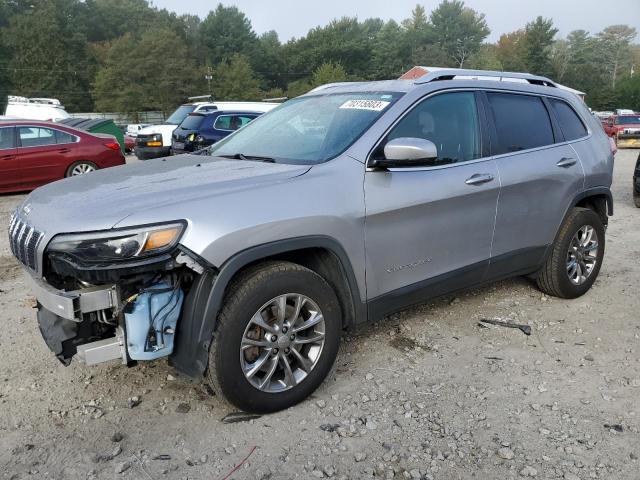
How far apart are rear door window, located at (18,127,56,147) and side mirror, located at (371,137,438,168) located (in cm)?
937

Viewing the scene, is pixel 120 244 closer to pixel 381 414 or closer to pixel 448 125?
pixel 381 414

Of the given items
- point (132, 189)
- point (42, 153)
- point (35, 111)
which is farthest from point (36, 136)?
point (35, 111)

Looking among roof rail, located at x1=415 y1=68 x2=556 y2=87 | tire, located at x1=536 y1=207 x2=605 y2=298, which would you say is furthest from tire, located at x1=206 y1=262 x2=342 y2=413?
tire, located at x1=536 y1=207 x2=605 y2=298

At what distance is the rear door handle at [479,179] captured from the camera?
3.68 metres

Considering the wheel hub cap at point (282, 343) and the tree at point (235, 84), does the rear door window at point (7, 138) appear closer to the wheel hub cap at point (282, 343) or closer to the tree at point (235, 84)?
the wheel hub cap at point (282, 343)

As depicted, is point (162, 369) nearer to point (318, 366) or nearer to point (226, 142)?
point (318, 366)

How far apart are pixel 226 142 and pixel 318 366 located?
1.90 meters

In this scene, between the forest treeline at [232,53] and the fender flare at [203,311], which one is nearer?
the fender flare at [203,311]

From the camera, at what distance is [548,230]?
4.36 metres

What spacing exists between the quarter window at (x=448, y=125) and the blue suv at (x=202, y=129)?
373 inches

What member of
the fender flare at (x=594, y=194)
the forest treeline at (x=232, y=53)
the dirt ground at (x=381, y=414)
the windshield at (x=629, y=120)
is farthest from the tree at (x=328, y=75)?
the dirt ground at (x=381, y=414)

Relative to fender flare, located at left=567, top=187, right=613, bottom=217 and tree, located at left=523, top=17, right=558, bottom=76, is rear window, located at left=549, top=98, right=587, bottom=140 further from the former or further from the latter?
tree, located at left=523, top=17, right=558, bottom=76

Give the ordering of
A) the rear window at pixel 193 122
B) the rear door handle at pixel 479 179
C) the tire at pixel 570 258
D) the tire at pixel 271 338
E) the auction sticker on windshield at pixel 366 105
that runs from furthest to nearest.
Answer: the rear window at pixel 193 122, the tire at pixel 570 258, the rear door handle at pixel 479 179, the auction sticker on windshield at pixel 366 105, the tire at pixel 271 338

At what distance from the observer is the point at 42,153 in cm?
1060
